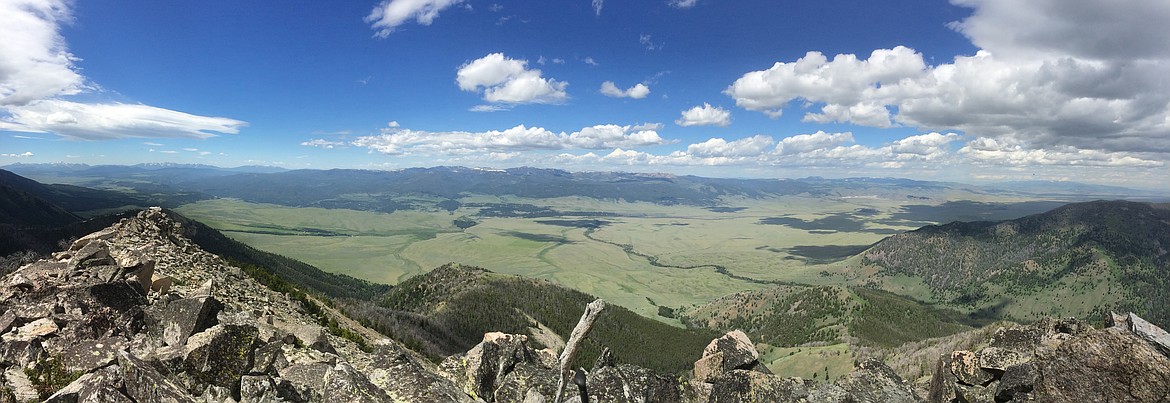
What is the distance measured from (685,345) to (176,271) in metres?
113

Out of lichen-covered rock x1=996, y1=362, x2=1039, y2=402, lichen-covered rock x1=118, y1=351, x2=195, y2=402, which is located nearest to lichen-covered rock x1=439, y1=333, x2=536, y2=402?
lichen-covered rock x1=118, y1=351, x2=195, y2=402

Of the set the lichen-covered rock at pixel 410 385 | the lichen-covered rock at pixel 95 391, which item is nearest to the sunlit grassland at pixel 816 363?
the lichen-covered rock at pixel 410 385

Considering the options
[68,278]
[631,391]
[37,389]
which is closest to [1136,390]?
[631,391]

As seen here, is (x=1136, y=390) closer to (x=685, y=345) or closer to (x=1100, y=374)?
(x=1100, y=374)

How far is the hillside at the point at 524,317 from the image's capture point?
95.5 m

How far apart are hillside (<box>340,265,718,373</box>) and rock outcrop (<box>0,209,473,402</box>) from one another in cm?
5857

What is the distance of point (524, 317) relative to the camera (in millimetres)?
108875

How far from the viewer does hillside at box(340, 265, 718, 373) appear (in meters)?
95.5

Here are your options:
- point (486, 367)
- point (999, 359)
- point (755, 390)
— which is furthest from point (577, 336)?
point (999, 359)

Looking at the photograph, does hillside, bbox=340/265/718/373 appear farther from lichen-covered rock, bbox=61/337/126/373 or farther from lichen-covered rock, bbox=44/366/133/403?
lichen-covered rock, bbox=44/366/133/403

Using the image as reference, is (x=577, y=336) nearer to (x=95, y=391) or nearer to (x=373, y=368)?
(x=373, y=368)

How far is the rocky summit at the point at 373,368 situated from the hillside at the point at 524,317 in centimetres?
6312

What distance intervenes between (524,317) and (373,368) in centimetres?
10124

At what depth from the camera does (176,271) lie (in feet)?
91.2
